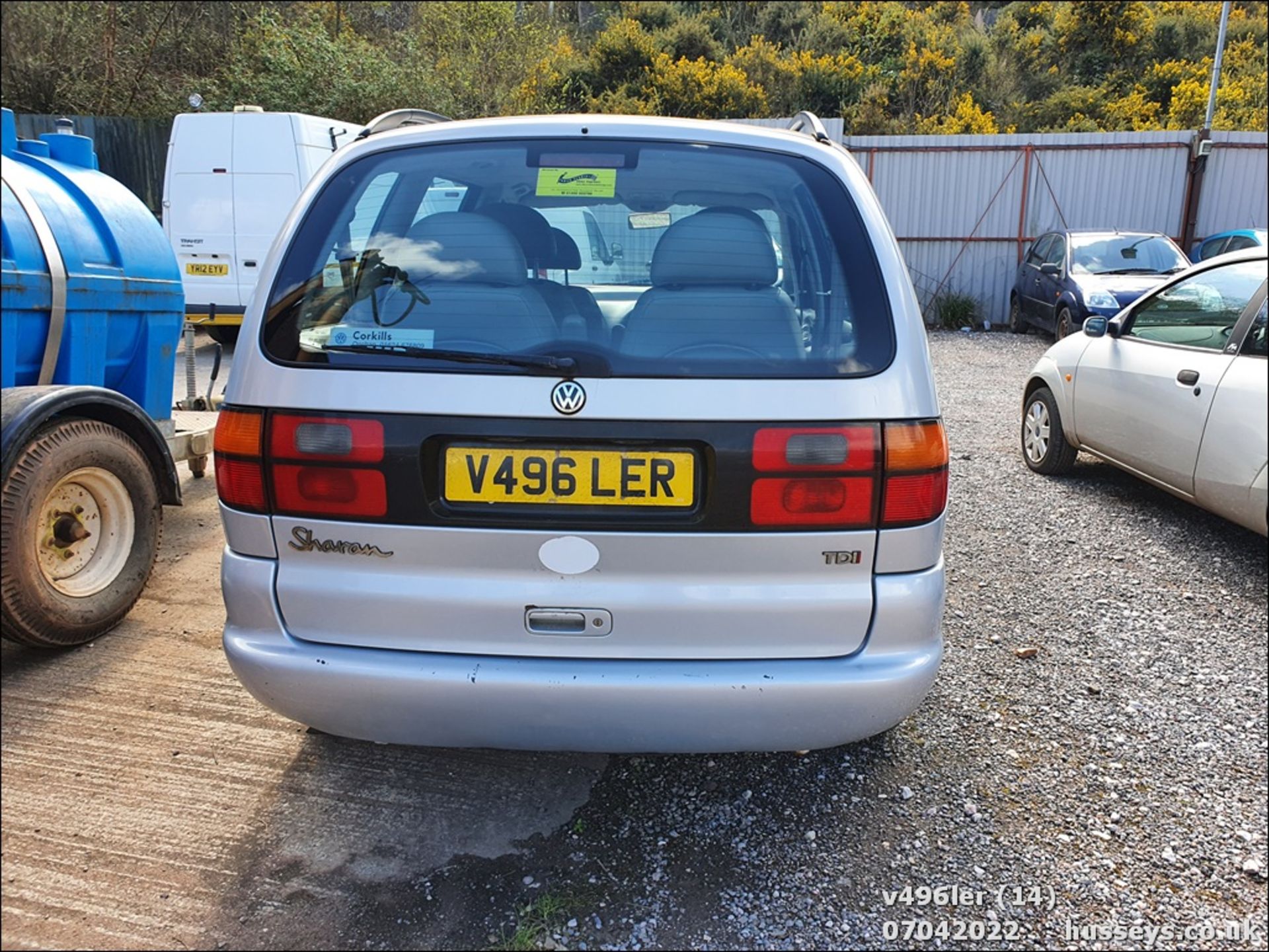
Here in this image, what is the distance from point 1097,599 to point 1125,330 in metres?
1.76

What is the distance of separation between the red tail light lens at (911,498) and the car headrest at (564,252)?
914 millimetres

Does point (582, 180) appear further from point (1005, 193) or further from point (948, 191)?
point (1005, 193)

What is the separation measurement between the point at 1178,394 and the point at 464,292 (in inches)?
107

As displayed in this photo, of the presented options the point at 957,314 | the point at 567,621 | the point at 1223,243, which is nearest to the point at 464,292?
the point at 567,621

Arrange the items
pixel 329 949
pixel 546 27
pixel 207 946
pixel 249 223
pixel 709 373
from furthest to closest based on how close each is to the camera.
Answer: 1. pixel 546 27
2. pixel 249 223
3. pixel 709 373
4. pixel 329 949
5. pixel 207 946

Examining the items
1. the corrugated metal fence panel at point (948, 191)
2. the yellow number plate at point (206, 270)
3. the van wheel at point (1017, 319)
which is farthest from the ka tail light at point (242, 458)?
the corrugated metal fence panel at point (948, 191)

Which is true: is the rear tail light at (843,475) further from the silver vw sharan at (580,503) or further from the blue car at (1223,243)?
the blue car at (1223,243)

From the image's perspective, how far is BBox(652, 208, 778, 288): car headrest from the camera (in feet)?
6.50

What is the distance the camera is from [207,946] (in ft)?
4.63

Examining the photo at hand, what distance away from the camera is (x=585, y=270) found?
222 cm

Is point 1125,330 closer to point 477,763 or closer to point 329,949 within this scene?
point 477,763

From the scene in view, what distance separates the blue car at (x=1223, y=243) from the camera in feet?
36.1

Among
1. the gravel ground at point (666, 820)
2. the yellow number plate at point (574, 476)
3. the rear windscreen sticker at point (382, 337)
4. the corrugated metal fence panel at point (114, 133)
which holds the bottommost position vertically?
the gravel ground at point (666, 820)

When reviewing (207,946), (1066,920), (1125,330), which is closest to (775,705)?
(1066,920)
